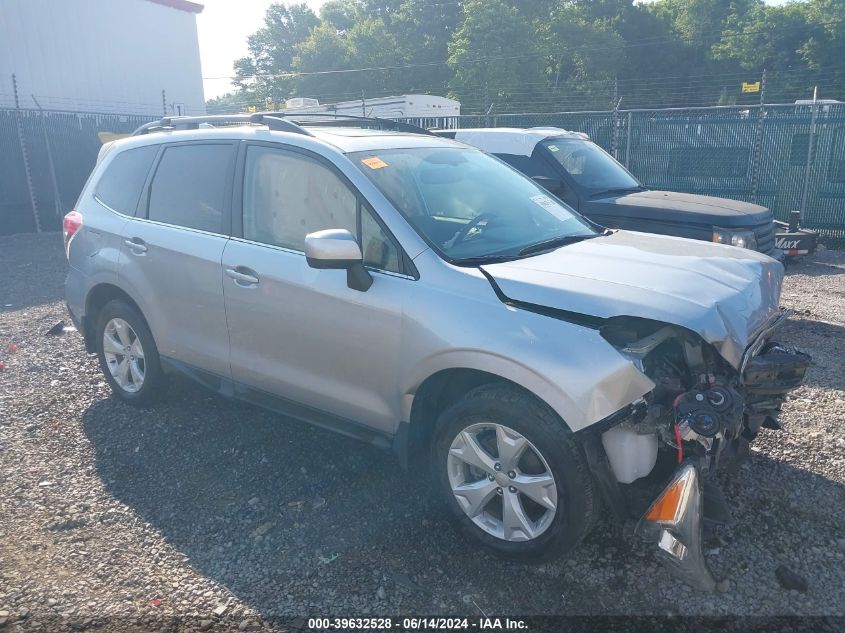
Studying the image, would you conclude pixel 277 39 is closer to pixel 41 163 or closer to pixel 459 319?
pixel 41 163

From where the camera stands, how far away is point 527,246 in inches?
147

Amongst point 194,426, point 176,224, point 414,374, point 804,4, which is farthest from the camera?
point 804,4

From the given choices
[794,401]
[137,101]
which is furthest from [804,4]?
[794,401]

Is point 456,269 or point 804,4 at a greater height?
point 804,4

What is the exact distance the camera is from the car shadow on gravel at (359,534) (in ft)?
9.90

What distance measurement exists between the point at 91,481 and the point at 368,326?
79.0 inches

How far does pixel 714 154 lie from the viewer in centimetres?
1306

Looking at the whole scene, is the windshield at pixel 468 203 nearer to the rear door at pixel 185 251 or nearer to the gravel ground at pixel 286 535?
the rear door at pixel 185 251

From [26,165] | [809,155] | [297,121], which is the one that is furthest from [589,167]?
[26,165]

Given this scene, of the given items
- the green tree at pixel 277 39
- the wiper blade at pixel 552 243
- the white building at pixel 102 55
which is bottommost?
the wiper blade at pixel 552 243

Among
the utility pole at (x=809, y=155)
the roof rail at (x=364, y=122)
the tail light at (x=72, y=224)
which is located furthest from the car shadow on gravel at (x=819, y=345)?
→ the utility pole at (x=809, y=155)

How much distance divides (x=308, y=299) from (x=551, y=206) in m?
1.71

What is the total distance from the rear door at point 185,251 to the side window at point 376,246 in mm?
1044

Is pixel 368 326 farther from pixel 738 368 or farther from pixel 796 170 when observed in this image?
pixel 796 170
